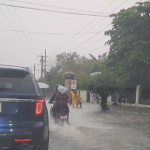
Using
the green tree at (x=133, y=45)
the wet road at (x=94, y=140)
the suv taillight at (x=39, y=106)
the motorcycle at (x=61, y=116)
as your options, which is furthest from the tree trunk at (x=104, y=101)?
the suv taillight at (x=39, y=106)

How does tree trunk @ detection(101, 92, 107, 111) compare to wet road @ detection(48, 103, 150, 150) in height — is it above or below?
above

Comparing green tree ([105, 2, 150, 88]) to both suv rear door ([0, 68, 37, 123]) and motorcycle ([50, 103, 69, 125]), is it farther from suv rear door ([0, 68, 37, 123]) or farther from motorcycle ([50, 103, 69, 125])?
suv rear door ([0, 68, 37, 123])

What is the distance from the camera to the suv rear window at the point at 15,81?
417 cm

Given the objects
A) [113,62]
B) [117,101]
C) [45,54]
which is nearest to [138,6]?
[113,62]

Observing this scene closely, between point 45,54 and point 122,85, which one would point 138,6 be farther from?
point 45,54

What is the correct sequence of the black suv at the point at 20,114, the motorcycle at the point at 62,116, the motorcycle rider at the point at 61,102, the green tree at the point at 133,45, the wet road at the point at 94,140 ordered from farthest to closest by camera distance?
the green tree at the point at 133,45
the motorcycle rider at the point at 61,102
the motorcycle at the point at 62,116
the wet road at the point at 94,140
the black suv at the point at 20,114

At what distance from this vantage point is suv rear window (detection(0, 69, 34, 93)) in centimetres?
417

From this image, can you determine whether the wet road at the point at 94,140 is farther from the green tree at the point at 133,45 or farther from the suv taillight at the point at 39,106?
the green tree at the point at 133,45

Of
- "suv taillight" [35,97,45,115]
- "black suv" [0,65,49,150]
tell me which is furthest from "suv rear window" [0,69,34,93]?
"suv taillight" [35,97,45,115]

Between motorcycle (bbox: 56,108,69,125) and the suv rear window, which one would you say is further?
motorcycle (bbox: 56,108,69,125)

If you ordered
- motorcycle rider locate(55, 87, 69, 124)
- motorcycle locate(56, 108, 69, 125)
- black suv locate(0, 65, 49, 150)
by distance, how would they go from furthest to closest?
motorcycle rider locate(55, 87, 69, 124)
motorcycle locate(56, 108, 69, 125)
black suv locate(0, 65, 49, 150)

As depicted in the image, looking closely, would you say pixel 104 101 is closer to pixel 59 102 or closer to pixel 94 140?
pixel 59 102

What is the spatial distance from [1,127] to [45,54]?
179 ft

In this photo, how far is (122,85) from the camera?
17922mm
